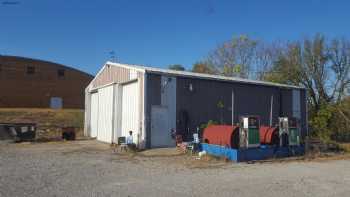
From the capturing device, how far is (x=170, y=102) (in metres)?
18.5

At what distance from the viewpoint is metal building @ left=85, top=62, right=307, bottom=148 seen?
1800 cm

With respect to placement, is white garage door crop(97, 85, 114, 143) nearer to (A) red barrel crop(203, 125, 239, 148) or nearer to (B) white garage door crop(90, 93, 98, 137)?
(B) white garage door crop(90, 93, 98, 137)

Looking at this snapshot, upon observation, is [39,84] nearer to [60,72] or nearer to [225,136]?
[60,72]

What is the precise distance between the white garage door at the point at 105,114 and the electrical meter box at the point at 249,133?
9073mm

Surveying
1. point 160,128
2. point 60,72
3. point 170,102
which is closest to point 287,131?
point 170,102

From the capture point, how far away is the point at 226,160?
553 inches

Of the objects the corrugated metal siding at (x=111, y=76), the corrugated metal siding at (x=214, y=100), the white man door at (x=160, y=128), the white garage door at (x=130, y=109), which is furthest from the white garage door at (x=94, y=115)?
the corrugated metal siding at (x=214, y=100)

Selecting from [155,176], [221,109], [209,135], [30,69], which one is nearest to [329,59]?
[221,109]

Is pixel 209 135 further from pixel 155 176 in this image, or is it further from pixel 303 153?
pixel 155 176

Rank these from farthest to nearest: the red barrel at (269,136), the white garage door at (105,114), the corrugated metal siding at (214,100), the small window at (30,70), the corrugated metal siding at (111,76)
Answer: the small window at (30,70)
the white garage door at (105,114)
the corrugated metal siding at (111,76)
the corrugated metal siding at (214,100)
the red barrel at (269,136)

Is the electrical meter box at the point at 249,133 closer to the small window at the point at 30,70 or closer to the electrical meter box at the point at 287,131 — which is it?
the electrical meter box at the point at 287,131

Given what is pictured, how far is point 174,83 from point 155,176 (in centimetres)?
913

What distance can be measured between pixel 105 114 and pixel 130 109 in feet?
13.1

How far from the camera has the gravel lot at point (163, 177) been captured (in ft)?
26.4
